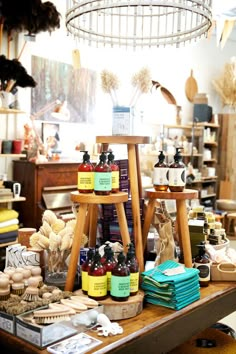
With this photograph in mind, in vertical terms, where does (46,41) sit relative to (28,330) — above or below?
above

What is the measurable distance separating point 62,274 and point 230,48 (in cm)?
700

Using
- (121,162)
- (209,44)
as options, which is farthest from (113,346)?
(209,44)

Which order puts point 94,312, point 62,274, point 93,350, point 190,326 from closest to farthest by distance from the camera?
point 93,350 < point 94,312 < point 190,326 < point 62,274

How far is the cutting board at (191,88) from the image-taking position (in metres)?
7.11

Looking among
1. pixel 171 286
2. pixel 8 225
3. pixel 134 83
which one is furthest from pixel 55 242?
pixel 8 225

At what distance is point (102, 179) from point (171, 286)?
54cm

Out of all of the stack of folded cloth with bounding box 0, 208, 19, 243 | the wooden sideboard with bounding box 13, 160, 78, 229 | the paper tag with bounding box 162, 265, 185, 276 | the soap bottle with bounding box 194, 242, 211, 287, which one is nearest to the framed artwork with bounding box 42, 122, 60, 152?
the wooden sideboard with bounding box 13, 160, 78, 229

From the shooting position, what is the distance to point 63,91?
17.0ft

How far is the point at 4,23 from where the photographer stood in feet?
14.1

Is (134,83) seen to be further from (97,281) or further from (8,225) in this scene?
(8,225)

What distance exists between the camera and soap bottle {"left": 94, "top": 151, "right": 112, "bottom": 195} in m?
1.71

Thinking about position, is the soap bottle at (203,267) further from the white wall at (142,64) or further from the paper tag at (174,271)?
the white wall at (142,64)

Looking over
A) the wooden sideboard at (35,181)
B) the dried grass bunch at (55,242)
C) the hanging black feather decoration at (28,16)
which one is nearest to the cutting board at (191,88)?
the hanging black feather decoration at (28,16)

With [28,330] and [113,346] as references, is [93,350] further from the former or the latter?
[28,330]
